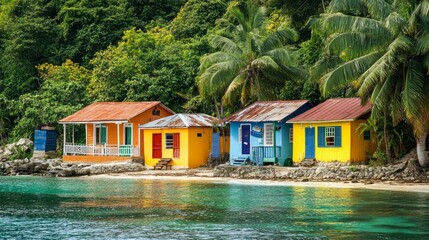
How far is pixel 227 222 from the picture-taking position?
22.2 metres

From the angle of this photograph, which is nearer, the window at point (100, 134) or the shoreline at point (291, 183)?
the shoreline at point (291, 183)

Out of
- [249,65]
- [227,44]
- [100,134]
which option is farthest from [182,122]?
[100,134]

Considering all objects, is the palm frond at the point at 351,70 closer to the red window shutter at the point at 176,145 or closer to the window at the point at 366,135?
the window at the point at 366,135

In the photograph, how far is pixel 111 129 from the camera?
4731 cm

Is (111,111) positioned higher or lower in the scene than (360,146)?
higher

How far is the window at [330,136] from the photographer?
36875 millimetres

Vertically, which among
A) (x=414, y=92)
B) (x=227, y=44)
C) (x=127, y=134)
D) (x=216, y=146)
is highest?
(x=227, y=44)

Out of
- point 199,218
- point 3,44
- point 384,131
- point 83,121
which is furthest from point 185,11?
point 199,218

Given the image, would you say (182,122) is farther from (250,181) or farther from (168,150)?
(250,181)

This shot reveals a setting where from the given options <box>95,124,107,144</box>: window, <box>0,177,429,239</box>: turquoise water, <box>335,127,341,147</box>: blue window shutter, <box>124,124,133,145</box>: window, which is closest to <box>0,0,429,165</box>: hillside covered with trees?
<box>335,127,341,147</box>: blue window shutter

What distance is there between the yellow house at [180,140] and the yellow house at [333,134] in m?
6.58

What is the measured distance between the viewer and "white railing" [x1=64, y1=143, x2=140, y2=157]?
45094 millimetres

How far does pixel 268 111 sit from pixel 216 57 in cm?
490

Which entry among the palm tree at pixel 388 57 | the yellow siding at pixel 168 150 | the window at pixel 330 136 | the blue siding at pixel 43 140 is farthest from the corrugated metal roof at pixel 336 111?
the blue siding at pixel 43 140
